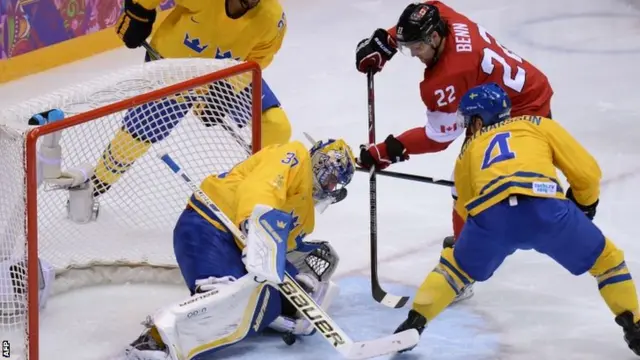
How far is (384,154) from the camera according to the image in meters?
4.11

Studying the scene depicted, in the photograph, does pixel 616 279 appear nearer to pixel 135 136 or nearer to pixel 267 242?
pixel 267 242

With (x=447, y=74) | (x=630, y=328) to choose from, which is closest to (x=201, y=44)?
(x=447, y=74)

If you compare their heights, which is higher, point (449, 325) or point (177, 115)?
point (177, 115)

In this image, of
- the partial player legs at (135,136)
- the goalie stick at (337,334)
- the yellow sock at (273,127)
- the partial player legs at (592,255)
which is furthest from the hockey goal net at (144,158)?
the partial player legs at (592,255)

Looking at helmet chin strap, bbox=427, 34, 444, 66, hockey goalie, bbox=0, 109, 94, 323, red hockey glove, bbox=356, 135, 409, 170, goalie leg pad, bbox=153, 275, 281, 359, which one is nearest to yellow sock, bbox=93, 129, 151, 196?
hockey goalie, bbox=0, 109, 94, 323

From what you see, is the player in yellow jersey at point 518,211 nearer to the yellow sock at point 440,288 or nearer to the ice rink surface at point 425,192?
the yellow sock at point 440,288

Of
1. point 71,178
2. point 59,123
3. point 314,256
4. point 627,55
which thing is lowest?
point 627,55

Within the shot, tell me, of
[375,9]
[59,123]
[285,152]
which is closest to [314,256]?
[285,152]

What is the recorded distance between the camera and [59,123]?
329cm

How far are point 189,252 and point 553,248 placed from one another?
971 millimetres

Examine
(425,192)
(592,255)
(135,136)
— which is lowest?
(425,192)

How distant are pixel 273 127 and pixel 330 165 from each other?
0.74 meters

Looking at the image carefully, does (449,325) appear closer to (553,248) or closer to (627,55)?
(553,248)

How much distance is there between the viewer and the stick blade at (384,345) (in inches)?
134
